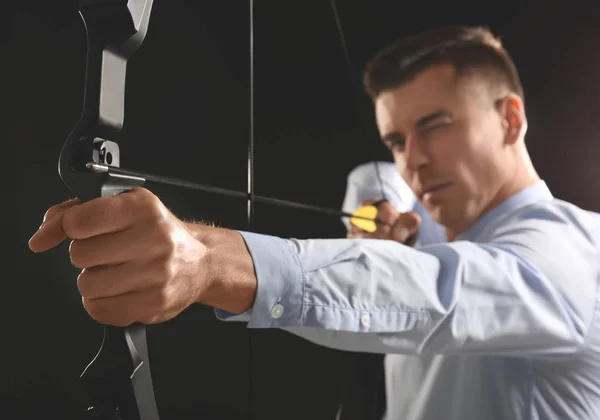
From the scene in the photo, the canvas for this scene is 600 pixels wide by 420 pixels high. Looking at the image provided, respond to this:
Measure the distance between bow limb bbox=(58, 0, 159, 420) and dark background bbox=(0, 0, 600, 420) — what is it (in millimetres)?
345

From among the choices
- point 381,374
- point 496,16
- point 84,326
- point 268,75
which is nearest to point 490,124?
point 496,16

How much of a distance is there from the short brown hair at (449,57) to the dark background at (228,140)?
3 centimetres

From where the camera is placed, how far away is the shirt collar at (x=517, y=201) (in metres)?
0.98

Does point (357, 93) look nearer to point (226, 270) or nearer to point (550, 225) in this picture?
point (550, 225)

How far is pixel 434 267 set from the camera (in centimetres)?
63

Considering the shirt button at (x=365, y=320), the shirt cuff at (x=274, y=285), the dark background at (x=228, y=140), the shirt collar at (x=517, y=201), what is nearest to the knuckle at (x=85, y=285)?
the shirt cuff at (x=274, y=285)

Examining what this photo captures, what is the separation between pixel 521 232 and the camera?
81 centimetres

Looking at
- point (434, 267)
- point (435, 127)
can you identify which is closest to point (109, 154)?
point (434, 267)

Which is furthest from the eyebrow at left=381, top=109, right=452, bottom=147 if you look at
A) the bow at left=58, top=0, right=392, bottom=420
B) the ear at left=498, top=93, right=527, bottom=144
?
the bow at left=58, top=0, right=392, bottom=420

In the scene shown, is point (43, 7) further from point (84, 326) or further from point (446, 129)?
point (446, 129)

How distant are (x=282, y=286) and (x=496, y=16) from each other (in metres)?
0.86

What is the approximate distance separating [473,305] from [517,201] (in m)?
0.42

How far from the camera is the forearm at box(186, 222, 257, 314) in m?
0.47

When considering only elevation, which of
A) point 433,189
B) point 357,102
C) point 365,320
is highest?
point 357,102
